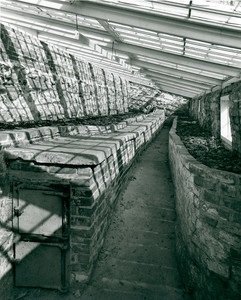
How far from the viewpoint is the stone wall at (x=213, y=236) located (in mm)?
2514

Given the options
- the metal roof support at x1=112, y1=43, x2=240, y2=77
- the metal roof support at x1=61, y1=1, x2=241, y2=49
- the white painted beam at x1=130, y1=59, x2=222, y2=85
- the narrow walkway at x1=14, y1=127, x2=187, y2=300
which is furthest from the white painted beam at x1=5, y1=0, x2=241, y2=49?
the white painted beam at x1=130, y1=59, x2=222, y2=85

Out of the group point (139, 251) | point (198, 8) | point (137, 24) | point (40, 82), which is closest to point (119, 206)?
point (139, 251)

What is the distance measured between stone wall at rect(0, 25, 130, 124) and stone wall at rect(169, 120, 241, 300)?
3.89 metres

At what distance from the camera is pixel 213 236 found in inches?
105

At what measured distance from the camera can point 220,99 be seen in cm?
705

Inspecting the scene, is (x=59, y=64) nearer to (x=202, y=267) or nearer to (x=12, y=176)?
(x=12, y=176)

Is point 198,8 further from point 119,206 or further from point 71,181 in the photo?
point 119,206

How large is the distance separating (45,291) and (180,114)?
63.9 feet

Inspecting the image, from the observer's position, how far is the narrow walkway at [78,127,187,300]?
2762mm

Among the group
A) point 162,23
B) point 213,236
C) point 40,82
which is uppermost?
point 162,23

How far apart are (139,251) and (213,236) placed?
1.12 metres

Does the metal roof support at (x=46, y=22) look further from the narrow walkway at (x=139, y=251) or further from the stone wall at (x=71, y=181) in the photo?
the stone wall at (x=71, y=181)

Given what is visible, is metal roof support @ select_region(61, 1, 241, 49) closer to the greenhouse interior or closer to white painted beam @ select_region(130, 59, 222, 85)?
the greenhouse interior

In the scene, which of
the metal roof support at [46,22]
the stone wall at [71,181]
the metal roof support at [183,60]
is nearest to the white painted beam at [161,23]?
the metal roof support at [183,60]
